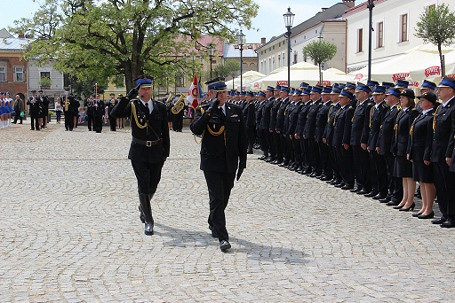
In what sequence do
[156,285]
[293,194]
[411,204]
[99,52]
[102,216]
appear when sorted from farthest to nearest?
[99,52]
[293,194]
[411,204]
[102,216]
[156,285]

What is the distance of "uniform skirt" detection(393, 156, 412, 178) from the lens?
10523 millimetres

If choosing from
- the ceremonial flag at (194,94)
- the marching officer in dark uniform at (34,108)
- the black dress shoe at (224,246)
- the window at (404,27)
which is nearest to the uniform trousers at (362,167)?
the ceremonial flag at (194,94)

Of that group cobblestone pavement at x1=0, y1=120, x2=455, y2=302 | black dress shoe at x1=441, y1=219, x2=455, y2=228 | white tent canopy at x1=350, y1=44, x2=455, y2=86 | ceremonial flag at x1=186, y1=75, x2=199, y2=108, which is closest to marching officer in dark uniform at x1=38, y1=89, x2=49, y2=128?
white tent canopy at x1=350, y1=44, x2=455, y2=86

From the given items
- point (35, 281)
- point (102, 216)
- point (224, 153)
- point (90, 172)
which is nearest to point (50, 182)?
point (90, 172)

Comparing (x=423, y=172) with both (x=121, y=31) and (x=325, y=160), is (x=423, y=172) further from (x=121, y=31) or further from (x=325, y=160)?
(x=121, y=31)

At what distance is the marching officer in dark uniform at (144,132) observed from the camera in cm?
878

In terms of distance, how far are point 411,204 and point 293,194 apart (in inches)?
92.1

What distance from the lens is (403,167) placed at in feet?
34.7

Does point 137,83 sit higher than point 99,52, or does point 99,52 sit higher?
point 99,52

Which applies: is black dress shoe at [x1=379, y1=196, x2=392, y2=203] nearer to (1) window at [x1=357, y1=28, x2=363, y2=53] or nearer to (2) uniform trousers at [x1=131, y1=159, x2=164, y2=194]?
(2) uniform trousers at [x1=131, y1=159, x2=164, y2=194]

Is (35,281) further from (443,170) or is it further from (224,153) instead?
(443,170)

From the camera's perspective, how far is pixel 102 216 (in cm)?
969

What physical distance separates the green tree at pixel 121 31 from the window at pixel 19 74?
1751 inches

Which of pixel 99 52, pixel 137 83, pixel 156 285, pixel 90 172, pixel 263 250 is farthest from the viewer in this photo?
pixel 99 52
